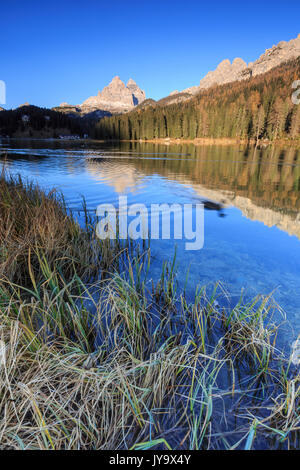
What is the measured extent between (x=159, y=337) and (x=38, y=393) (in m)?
1.25

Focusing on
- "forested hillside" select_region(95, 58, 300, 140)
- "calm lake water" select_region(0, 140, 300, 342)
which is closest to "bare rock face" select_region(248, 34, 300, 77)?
"forested hillside" select_region(95, 58, 300, 140)

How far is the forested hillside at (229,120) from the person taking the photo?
6385cm

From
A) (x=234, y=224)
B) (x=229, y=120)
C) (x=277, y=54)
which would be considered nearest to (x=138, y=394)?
(x=234, y=224)

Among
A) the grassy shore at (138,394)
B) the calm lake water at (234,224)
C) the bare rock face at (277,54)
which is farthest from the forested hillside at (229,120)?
the bare rock face at (277,54)

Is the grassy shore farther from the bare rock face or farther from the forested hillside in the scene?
the bare rock face

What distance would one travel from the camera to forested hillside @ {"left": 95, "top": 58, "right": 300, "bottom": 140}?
209ft

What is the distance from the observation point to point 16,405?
1752mm

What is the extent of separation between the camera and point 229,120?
7306 cm

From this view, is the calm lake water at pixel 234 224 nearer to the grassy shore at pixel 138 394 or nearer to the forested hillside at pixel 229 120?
the grassy shore at pixel 138 394

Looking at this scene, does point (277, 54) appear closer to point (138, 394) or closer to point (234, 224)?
point (234, 224)

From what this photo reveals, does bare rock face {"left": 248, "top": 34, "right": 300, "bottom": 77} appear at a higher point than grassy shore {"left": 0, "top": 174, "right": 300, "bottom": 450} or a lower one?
higher
